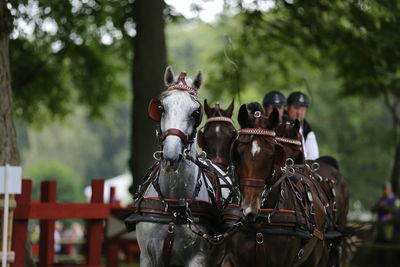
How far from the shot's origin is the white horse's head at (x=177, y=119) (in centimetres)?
715

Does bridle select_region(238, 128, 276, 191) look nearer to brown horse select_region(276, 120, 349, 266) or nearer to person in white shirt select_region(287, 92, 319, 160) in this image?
brown horse select_region(276, 120, 349, 266)

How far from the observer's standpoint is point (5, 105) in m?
11.3

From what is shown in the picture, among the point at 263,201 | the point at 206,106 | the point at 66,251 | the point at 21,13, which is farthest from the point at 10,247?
Result: the point at 66,251

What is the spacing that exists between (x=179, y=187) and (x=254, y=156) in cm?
80

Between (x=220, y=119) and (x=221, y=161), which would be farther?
(x=220, y=119)

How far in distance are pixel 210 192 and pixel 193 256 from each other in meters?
0.73

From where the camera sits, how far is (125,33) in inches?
789

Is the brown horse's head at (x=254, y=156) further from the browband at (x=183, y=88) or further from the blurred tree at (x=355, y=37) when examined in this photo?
the blurred tree at (x=355, y=37)

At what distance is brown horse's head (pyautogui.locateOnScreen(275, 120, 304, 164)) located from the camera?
356 inches

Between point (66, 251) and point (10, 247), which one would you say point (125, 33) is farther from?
point (10, 247)

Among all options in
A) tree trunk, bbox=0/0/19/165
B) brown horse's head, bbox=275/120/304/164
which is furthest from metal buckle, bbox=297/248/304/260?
tree trunk, bbox=0/0/19/165

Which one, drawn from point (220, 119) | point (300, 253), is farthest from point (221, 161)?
point (300, 253)

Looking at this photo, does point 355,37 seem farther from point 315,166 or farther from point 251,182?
point 251,182

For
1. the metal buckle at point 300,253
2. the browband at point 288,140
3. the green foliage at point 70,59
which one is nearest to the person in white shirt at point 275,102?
the browband at point 288,140
